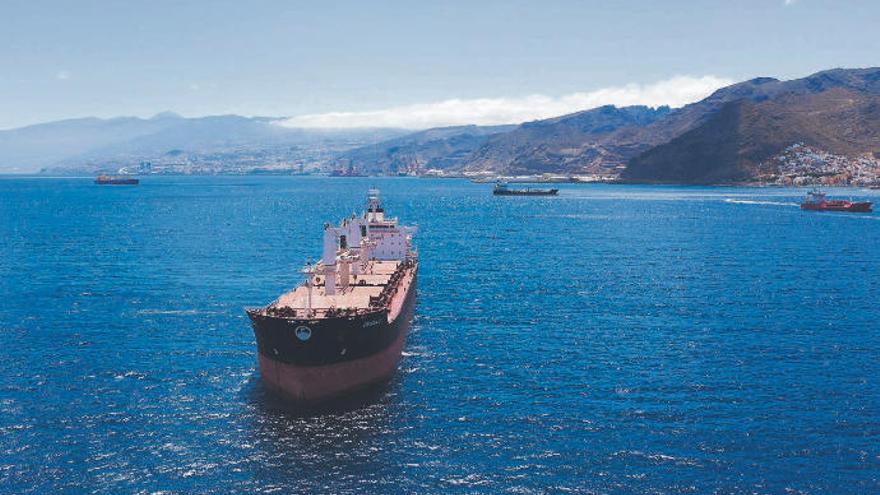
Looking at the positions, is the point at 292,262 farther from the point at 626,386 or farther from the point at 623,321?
the point at 626,386

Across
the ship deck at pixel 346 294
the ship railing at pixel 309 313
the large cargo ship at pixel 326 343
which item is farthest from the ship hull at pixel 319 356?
the ship deck at pixel 346 294

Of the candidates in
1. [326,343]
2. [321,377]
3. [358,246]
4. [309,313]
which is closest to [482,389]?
[321,377]

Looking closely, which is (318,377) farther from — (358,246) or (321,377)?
(358,246)

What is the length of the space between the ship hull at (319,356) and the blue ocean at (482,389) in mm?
1472

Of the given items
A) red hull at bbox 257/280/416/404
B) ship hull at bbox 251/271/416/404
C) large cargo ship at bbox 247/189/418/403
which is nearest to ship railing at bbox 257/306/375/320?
large cargo ship at bbox 247/189/418/403

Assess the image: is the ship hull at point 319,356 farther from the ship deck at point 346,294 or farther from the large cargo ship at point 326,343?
the ship deck at point 346,294

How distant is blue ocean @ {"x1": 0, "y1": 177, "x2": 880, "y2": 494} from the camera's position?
3600 cm

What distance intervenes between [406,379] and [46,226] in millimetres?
144019

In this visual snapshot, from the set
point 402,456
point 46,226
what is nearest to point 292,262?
point 402,456

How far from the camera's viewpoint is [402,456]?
37906 millimetres

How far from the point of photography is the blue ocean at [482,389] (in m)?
36.0

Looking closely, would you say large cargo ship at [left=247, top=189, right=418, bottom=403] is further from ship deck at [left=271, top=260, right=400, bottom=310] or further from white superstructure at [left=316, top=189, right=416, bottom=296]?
white superstructure at [left=316, top=189, right=416, bottom=296]

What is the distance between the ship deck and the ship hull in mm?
→ 3614

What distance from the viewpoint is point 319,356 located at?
45250 millimetres
